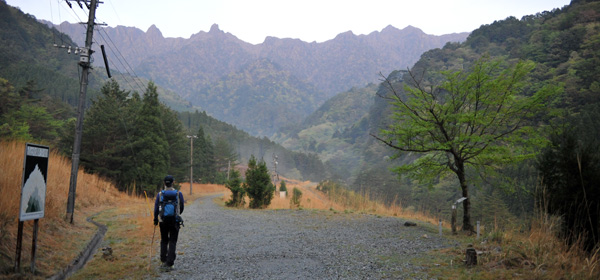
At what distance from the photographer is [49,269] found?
5941 millimetres

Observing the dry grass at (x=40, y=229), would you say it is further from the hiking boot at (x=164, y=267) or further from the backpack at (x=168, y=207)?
the backpack at (x=168, y=207)

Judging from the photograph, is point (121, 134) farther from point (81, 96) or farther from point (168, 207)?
point (168, 207)

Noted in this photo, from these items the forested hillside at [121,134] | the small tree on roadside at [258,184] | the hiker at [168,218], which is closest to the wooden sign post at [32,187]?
the hiker at [168,218]

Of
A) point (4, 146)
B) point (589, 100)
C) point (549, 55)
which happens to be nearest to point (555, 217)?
point (4, 146)

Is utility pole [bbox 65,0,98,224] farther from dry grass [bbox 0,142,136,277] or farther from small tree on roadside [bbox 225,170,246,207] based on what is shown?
small tree on roadside [bbox 225,170,246,207]

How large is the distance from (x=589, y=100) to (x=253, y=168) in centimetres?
4991

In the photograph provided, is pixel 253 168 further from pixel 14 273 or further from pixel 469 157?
pixel 14 273

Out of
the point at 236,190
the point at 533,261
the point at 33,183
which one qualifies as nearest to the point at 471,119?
the point at 533,261

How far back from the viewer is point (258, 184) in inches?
922

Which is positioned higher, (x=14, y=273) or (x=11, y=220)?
(x=11, y=220)

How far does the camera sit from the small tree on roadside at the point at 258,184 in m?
23.3

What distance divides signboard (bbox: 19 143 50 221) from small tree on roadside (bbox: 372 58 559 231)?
28.4 feet

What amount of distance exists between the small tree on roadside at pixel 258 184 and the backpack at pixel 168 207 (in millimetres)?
16064

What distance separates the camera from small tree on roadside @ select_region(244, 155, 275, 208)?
23.3m
